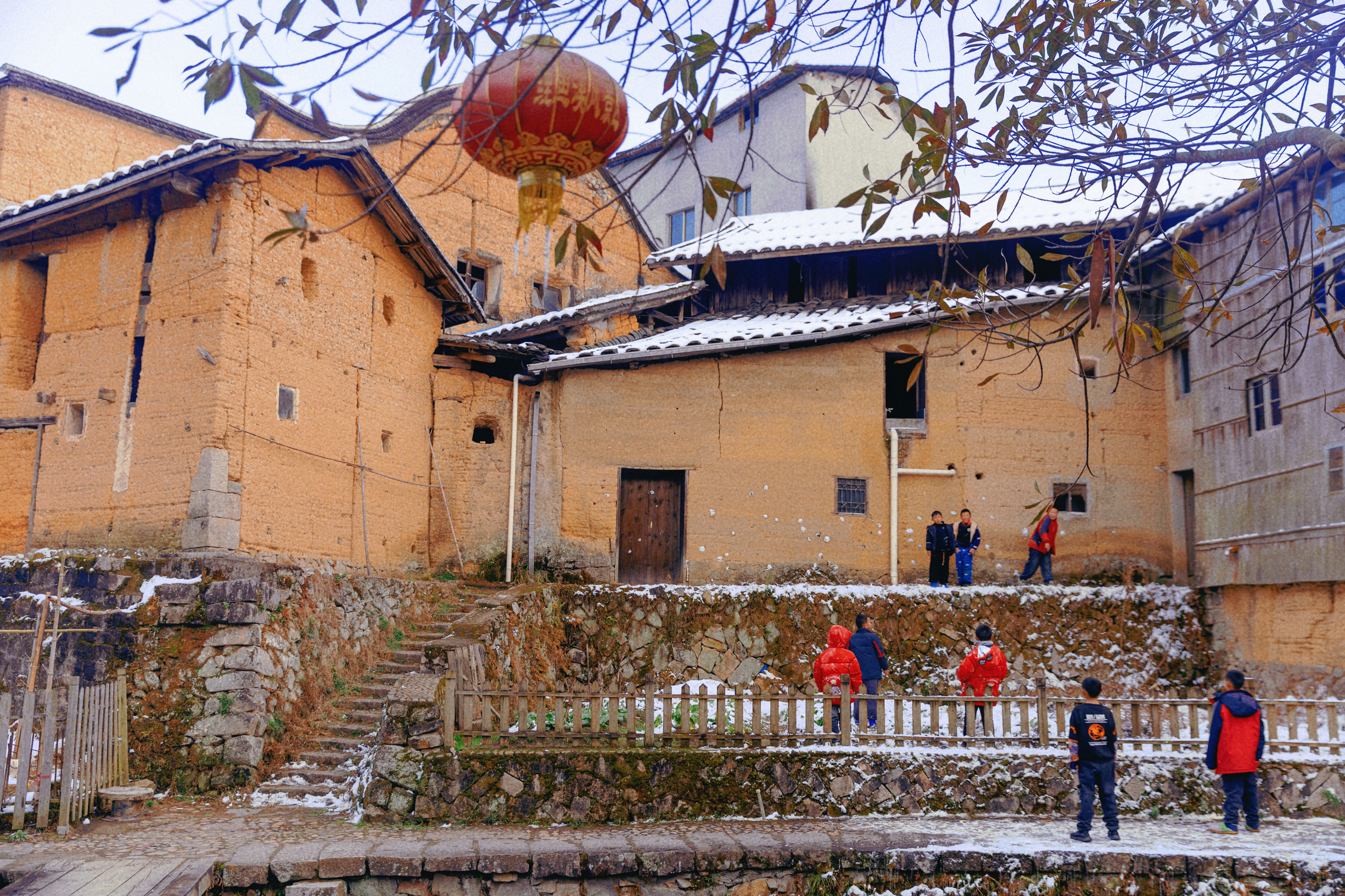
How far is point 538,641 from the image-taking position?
48.0 feet

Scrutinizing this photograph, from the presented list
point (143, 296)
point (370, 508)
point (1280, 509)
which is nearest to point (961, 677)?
point (1280, 509)

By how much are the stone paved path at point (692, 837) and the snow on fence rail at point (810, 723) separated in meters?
0.80

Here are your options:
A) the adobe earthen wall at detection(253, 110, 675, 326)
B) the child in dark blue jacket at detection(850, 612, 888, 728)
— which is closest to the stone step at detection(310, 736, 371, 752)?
the child in dark blue jacket at detection(850, 612, 888, 728)

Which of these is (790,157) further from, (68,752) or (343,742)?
(68,752)

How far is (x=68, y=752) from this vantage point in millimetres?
9070

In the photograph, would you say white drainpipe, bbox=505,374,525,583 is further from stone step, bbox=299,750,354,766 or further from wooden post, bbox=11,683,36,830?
wooden post, bbox=11,683,36,830

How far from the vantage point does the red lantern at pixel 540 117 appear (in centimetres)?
427

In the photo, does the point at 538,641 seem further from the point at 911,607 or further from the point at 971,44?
the point at 971,44

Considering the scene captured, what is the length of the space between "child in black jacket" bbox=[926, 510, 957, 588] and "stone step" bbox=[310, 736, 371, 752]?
345 inches

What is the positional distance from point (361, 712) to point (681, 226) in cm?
1880

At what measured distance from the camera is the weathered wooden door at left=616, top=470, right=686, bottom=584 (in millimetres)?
17047

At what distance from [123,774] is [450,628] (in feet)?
13.5

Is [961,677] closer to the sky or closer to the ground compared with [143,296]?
closer to the ground

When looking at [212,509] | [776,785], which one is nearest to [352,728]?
[212,509]
